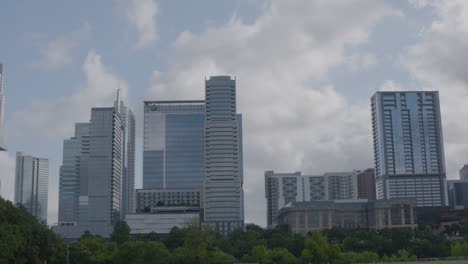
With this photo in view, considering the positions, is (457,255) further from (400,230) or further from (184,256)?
(184,256)

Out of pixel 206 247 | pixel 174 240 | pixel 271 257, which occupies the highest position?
pixel 174 240

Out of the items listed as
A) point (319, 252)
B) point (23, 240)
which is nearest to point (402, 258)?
point (319, 252)

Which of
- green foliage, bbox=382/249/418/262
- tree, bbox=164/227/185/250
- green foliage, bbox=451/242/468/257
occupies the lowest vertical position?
green foliage, bbox=382/249/418/262

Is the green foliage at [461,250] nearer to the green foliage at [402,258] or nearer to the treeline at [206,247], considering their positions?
the treeline at [206,247]

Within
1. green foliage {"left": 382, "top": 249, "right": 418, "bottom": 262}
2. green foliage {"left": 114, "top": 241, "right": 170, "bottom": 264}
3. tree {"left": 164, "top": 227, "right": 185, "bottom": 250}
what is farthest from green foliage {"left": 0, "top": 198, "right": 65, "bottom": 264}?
green foliage {"left": 382, "top": 249, "right": 418, "bottom": 262}

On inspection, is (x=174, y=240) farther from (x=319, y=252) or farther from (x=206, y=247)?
(x=319, y=252)

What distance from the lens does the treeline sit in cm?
8931

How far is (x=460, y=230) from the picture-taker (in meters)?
199

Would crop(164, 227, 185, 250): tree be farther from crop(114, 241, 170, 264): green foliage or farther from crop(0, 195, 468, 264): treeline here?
crop(114, 241, 170, 264): green foliage

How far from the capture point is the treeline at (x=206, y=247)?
89.3 m

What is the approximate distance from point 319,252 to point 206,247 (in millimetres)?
23800

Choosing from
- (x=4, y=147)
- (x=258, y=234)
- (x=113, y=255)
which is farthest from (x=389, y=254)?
(x=4, y=147)

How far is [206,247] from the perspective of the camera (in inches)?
4968

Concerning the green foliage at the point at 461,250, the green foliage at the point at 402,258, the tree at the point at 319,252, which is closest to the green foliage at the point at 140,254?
the tree at the point at 319,252
